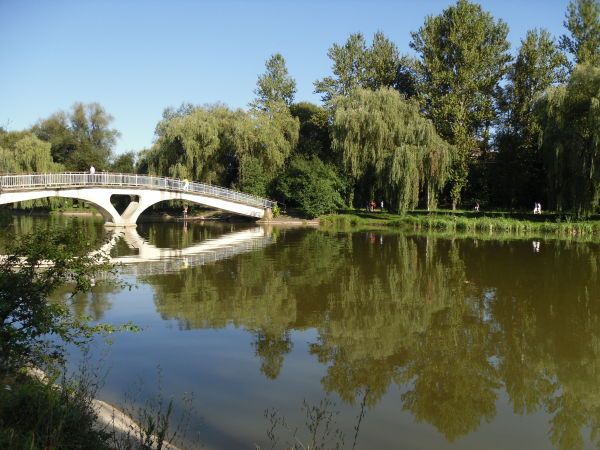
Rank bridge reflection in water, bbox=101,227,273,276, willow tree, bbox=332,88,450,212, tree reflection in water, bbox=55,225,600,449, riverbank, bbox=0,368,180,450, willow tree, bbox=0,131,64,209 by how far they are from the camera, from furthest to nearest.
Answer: willow tree, bbox=0,131,64,209 < willow tree, bbox=332,88,450,212 < bridge reflection in water, bbox=101,227,273,276 < tree reflection in water, bbox=55,225,600,449 < riverbank, bbox=0,368,180,450

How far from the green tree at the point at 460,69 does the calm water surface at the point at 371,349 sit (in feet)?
71.7

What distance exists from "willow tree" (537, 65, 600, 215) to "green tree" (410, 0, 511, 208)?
7747 mm

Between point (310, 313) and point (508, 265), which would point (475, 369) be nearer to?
point (310, 313)

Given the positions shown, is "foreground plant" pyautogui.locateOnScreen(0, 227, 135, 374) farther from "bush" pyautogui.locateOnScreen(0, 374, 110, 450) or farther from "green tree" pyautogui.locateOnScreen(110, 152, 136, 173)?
"green tree" pyautogui.locateOnScreen(110, 152, 136, 173)

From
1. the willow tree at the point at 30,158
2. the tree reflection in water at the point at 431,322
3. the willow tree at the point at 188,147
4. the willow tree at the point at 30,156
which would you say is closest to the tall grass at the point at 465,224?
the tree reflection in water at the point at 431,322

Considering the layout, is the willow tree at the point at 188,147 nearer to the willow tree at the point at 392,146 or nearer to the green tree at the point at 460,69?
the willow tree at the point at 392,146

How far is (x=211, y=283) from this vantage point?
15984mm

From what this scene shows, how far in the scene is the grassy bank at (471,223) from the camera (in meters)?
30.9

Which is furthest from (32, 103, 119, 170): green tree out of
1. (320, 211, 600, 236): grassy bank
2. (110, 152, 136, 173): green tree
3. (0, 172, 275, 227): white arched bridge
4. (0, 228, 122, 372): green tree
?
(0, 228, 122, 372): green tree

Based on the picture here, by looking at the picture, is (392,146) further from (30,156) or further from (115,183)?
(30,156)

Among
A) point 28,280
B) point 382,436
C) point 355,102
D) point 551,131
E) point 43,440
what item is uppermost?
point 355,102

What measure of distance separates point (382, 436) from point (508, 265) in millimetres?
14535

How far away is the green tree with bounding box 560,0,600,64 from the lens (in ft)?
123

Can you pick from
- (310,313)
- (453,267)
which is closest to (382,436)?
(310,313)
